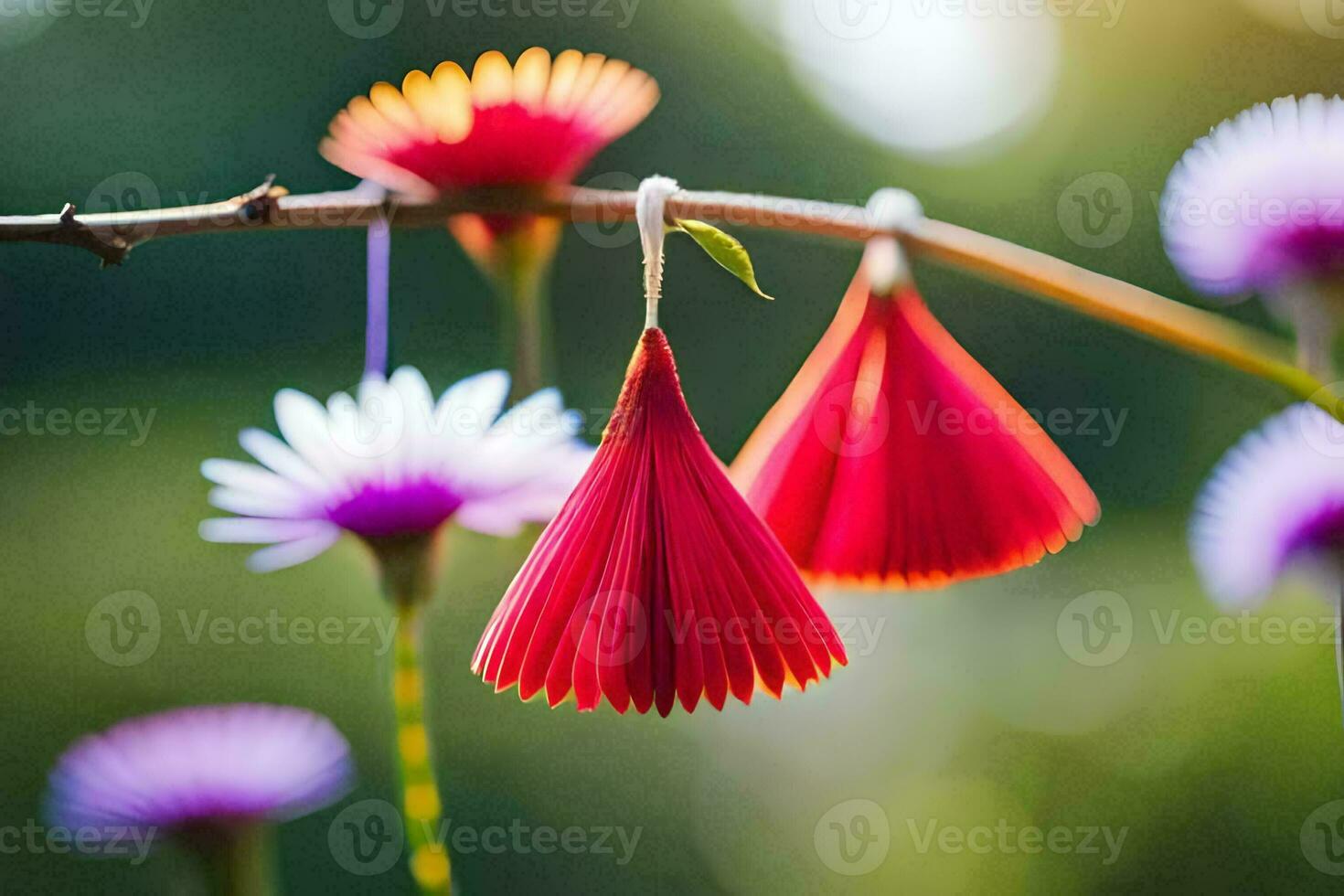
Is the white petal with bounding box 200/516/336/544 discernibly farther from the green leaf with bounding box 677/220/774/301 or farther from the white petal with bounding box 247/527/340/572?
the green leaf with bounding box 677/220/774/301

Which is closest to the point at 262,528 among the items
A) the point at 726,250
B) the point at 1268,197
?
the point at 726,250

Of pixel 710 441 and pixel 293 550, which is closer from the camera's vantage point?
pixel 293 550

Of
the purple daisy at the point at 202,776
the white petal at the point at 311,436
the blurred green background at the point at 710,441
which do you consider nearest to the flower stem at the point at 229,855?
the purple daisy at the point at 202,776

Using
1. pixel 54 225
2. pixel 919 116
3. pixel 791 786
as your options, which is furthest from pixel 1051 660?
pixel 54 225

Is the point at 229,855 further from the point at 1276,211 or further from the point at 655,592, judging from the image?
the point at 1276,211

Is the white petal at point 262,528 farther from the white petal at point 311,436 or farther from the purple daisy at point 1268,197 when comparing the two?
the purple daisy at point 1268,197
